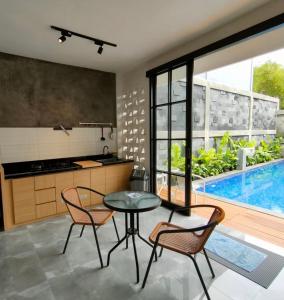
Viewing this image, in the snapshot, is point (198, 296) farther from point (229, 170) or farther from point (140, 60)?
point (229, 170)

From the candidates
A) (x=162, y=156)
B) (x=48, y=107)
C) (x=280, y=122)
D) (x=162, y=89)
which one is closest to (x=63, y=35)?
(x=48, y=107)

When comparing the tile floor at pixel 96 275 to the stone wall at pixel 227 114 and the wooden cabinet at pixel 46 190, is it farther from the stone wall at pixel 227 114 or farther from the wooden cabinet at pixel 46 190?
the stone wall at pixel 227 114

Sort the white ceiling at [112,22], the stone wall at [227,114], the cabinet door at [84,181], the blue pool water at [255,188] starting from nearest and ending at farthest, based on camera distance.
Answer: the white ceiling at [112,22] → the cabinet door at [84,181] → the blue pool water at [255,188] → the stone wall at [227,114]

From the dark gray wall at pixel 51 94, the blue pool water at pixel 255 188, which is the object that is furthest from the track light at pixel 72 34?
the blue pool water at pixel 255 188

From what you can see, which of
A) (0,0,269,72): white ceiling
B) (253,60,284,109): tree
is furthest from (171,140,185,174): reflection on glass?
(253,60,284,109): tree

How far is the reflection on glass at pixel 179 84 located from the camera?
309 centimetres

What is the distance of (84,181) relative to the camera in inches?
139

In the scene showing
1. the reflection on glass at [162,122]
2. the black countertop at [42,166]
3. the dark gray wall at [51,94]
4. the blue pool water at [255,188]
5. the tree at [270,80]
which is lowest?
the blue pool water at [255,188]

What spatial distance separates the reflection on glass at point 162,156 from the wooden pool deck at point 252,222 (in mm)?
454

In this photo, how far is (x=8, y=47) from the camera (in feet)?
9.89

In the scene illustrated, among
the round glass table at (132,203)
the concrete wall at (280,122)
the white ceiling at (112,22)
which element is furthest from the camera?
the concrete wall at (280,122)

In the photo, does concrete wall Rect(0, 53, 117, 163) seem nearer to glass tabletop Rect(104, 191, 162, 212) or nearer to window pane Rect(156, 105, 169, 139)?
window pane Rect(156, 105, 169, 139)

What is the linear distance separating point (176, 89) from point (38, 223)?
2.99 m

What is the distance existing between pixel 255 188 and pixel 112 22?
5490mm
